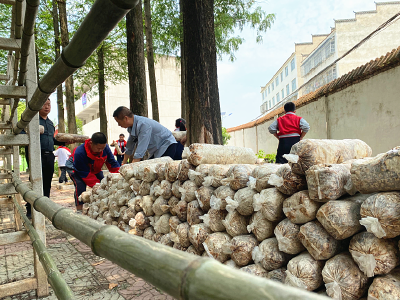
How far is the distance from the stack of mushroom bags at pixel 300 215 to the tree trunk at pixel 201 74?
1346mm

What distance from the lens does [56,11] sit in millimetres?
11766

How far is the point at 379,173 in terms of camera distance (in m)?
1.75

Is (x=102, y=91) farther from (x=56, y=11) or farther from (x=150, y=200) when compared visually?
(x=150, y=200)

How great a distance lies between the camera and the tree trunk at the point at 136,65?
24.3ft

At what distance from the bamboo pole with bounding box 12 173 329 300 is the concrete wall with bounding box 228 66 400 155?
740cm

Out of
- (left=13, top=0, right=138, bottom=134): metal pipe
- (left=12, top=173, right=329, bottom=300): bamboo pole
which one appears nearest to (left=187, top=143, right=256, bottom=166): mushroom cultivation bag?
(left=13, top=0, right=138, bottom=134): metal pipe


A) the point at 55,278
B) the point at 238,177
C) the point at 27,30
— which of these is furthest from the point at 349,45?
the point at 55,278

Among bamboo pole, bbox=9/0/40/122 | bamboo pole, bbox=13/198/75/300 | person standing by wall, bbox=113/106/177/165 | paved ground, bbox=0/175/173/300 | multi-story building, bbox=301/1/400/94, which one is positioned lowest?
paved ground, bbox=0/175/173/300

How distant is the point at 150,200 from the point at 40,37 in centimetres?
1182

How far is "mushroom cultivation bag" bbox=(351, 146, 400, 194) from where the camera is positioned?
66.2 inches

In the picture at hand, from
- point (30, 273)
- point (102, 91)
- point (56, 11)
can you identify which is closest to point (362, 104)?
point (30, 273)

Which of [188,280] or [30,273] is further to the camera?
[30,273]

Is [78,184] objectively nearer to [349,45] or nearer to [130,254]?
[130,254]

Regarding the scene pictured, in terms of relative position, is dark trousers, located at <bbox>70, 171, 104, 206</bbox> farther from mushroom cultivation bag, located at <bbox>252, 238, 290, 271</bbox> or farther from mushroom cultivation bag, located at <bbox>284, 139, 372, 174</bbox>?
mushroom cultivation bag, located at <bbox>284, 139, 372, 174</bbox>
